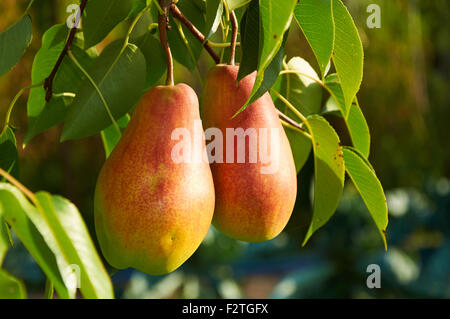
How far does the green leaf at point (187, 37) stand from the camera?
1.55 ft

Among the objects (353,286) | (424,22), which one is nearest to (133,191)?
(353,286)

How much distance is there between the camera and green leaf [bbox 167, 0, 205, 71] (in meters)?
0.47

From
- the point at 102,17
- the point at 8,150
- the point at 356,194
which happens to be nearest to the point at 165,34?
the point at 102,17

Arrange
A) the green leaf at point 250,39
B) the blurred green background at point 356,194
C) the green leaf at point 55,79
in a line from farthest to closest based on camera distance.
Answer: the blurred green background at point 356,194 → the green leaf at point 55,79 → the green leaf at point 250,39

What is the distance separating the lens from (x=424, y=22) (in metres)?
3.28

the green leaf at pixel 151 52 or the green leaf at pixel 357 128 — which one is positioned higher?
the green leaf at pixel 151 52

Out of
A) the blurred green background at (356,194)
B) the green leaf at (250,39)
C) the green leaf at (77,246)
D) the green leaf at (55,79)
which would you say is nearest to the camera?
the green leaf at (77,246)

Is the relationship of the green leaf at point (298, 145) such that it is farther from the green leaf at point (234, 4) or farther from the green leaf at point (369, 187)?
the green leaf at point (234, 4)

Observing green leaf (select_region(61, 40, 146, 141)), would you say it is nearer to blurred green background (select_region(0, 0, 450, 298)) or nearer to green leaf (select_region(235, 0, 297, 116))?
green leaf (select_region(235, 0, 297, 116))

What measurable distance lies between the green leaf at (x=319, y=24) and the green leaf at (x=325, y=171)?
8 cm

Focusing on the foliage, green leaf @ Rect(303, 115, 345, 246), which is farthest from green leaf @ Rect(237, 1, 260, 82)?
green leaf @ Rect(303, 115, 345, 246)

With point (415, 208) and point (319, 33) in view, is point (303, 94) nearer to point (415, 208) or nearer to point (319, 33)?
point (319, 33)

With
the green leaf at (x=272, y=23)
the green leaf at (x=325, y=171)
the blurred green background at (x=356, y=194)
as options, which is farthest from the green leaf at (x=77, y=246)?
the blurred green background at (x=356, y=194)

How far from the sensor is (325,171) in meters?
0.46
